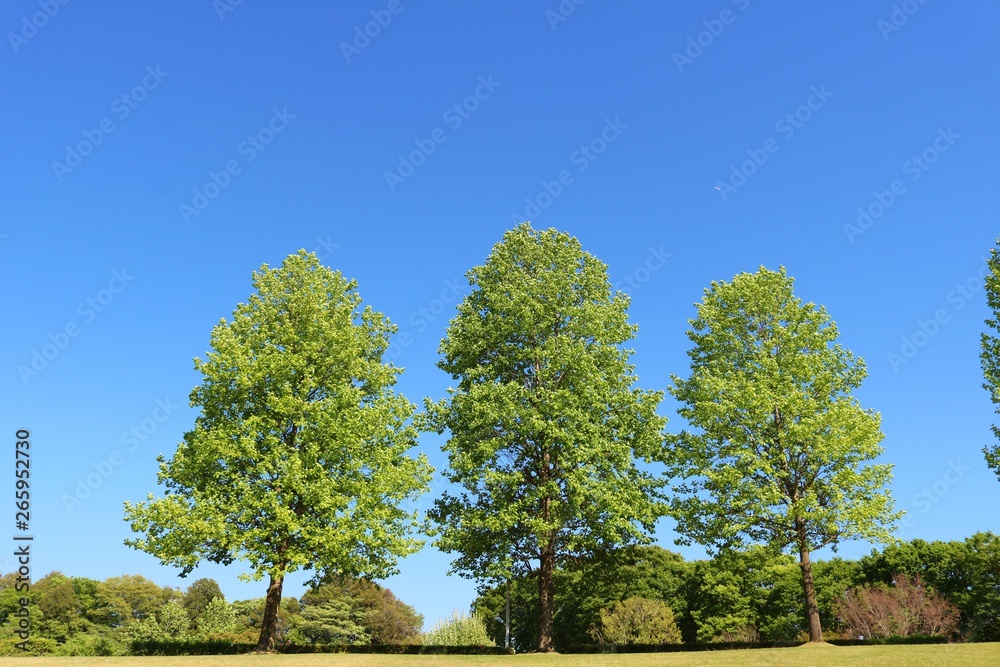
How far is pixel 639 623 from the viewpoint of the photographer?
224ft

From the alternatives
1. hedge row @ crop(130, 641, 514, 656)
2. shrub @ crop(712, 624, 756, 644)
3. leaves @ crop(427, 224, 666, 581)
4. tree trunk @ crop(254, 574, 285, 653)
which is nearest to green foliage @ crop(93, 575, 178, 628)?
shrub @ crop(712, 624, 756, 644)

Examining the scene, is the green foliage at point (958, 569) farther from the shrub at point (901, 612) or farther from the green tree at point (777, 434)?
the green tree at point (777, 434)

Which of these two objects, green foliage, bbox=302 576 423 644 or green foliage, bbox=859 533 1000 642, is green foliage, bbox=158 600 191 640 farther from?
green foliage, bbox=859 533 1000 642

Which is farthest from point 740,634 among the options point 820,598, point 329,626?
point 329,626

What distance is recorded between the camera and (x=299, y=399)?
3088 cm

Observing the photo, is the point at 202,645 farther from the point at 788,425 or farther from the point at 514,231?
the point at 788,425

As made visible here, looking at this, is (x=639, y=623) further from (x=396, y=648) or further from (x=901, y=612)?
(x=396, y=648)

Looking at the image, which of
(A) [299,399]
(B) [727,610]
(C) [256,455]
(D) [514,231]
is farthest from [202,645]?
(B) [727,610]

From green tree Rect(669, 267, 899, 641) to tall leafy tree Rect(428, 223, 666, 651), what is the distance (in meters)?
2.38

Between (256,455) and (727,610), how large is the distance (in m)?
63.0

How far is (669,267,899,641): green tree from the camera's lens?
3045cm

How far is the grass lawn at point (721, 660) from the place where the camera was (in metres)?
19.7

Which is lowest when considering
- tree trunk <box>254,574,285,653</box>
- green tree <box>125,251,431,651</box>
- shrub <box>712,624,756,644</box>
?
shrub <box>712,624,756,644</box>

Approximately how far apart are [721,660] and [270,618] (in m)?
18.8
